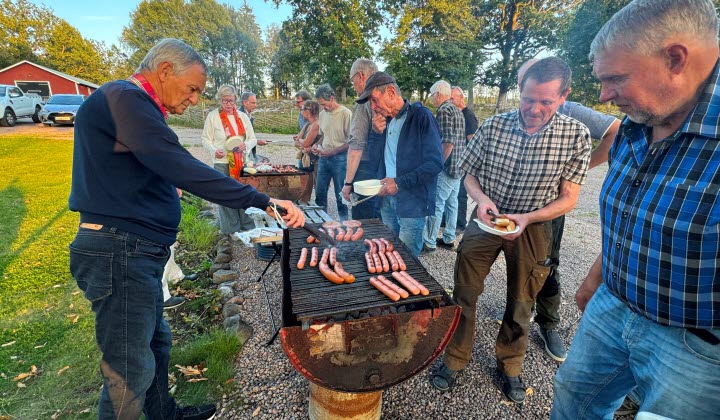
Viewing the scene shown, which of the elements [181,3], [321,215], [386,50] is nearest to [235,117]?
[321,215]

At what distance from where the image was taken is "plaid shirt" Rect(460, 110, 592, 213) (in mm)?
2402

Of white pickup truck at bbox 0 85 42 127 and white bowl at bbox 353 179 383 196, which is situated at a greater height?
white pickup truck at bbox 0 85 42 127

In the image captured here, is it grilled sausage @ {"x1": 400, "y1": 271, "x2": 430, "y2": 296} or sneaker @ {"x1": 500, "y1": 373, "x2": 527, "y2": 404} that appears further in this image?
sneaker @ {"x1": 500, "y1": 373, "x2": 527, "y2": 404}

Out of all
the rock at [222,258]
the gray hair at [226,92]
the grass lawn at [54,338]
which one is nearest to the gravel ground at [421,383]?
the grass lawn at [54,338]

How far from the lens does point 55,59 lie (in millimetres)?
41938

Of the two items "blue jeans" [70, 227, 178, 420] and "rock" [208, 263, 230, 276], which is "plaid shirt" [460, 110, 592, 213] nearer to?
"blue jeans" [70, 227, 178, 420]

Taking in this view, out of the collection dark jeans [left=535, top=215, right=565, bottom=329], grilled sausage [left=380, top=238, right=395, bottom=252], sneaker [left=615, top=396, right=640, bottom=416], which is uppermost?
grilled sausage [left=380, top=238, right=395, bottom=252]

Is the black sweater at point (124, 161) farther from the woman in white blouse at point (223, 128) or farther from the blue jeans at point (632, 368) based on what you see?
the woman in white blouse at point (223, 128)

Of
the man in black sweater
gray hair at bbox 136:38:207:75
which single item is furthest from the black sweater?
gray hair at bbox 136:38:207:75

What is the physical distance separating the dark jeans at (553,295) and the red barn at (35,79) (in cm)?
4335

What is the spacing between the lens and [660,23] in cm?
120

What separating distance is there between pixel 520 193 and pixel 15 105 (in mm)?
25733

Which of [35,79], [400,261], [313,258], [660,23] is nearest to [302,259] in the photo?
[313,258]

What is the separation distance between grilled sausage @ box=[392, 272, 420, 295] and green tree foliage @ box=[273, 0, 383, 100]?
27494 mm
